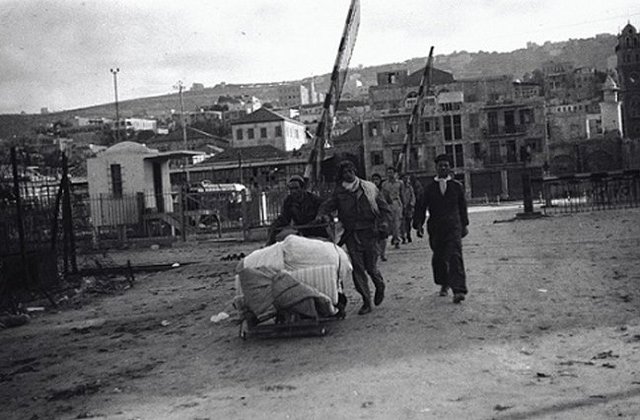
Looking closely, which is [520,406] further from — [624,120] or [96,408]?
[624,120]

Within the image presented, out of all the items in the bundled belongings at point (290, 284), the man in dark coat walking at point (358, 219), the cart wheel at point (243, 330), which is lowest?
the cart wheel at point (243, 330)

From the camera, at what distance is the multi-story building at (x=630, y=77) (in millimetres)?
110188

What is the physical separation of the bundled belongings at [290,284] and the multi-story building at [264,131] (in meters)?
78.3

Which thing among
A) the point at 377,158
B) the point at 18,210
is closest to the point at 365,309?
the point at 18,210

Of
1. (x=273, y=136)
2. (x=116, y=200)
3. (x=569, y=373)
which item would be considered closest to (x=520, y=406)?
(x=569, y=373)

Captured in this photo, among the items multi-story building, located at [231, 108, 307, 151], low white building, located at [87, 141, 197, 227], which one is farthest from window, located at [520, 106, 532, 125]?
low white building, located at [87, 141, 197, 227]

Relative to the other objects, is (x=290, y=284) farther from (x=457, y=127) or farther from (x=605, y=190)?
(x=457, y=127)

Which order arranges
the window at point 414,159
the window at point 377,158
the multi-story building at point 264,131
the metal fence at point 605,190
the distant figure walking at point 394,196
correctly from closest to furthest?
the distant figure walking at point 394,196 < the metal fence at point 605,190 < the window at point 414,159 < the window at point 377,158 < the multi-story building at point 264,131

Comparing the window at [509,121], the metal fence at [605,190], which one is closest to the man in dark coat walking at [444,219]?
the metal fence at [605,190]

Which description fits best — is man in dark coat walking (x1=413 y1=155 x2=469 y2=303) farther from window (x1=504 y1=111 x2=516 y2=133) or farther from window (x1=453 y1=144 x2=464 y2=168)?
window (x1=504 y1=111 x2=516 y2=133)

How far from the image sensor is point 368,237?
9375 millimetres

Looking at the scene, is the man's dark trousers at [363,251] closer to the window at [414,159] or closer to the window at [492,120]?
the window at [414,159]

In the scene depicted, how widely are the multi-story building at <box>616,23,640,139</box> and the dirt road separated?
4179 inches

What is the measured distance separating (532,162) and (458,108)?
30.3 ft
